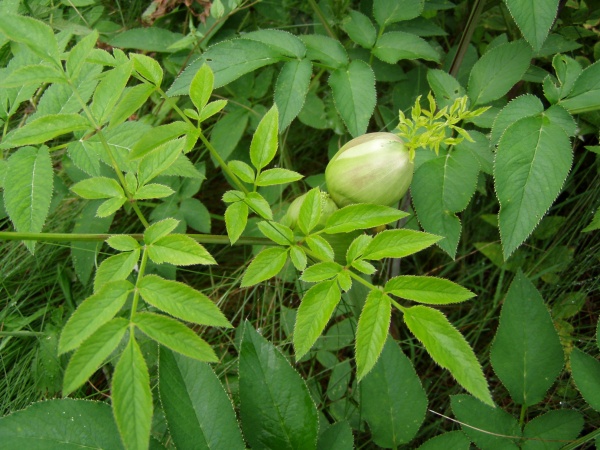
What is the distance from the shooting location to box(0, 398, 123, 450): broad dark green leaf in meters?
0.95

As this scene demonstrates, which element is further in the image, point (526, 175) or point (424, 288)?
point (526, 175)

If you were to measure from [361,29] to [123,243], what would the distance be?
84 centimetres

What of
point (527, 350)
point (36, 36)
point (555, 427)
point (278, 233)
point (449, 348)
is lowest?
point (555, 427)

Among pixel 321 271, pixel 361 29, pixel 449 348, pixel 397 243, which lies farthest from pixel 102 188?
pixel 361 29

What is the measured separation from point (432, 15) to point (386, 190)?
0.89 m

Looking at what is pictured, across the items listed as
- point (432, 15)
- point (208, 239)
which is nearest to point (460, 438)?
point (208, 239)

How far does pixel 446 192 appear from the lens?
117 cm

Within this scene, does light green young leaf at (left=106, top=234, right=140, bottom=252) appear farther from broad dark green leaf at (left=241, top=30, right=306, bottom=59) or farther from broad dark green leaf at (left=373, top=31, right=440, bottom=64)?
broad dark green leaf at (left=373, top=31, right=440, bottom=64)

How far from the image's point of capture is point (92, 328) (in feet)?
2.67

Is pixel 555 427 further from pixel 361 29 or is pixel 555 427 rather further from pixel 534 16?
pixel 361 29

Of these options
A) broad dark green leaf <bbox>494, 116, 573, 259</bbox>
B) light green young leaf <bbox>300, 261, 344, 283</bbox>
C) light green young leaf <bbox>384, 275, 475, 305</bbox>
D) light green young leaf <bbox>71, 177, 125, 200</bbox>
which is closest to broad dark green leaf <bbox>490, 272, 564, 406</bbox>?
broad dark green leaf <bbox>494, 116, 573, 259</bbox>

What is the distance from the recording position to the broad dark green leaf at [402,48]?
135 centimetres

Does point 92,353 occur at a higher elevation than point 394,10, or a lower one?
lower

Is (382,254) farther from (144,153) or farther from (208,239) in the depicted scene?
(144,153)
